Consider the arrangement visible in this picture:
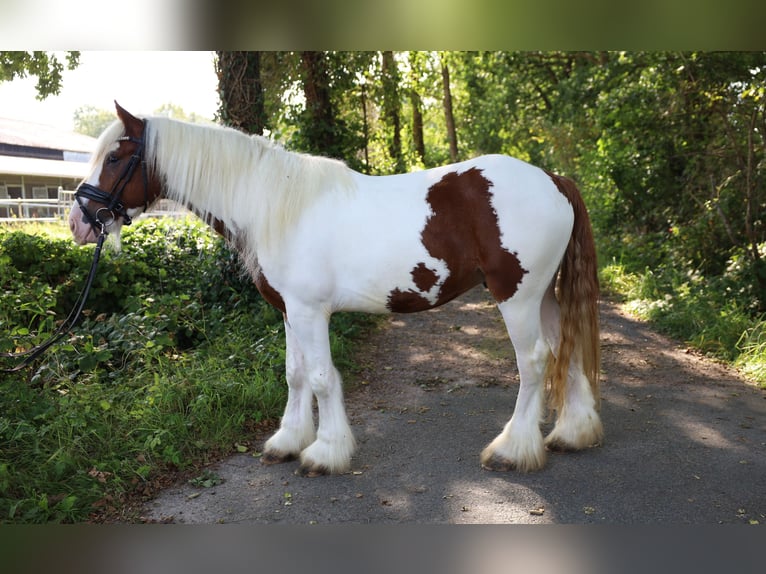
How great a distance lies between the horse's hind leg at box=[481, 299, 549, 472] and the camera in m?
3.47

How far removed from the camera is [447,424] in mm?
4398

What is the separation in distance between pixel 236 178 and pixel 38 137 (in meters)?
5.15

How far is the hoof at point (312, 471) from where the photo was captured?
3.52m

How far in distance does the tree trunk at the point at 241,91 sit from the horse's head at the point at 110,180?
2961mm

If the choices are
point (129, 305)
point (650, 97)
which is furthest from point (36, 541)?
point (650, 97)

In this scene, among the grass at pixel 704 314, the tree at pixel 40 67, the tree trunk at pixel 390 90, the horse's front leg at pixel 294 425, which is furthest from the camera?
the tree trunk at pixel 390 90

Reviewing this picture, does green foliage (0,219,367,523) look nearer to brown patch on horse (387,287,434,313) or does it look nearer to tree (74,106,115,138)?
brown patch on horse (387,287,434,313)

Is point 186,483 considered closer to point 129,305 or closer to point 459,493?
point 459,493

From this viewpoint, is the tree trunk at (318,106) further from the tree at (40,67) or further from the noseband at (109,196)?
the noseband at (109,196)

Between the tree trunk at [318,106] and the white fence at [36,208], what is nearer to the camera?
the white fence at [36,208]

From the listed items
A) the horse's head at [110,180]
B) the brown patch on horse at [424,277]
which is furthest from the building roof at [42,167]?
the brown patch on horse at [424,277]

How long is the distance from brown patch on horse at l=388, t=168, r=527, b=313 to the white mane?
0.58 metres

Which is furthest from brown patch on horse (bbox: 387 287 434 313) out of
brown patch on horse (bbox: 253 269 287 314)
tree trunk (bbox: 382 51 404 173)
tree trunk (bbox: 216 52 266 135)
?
tree trunk (bbox: 382 51 404 173)

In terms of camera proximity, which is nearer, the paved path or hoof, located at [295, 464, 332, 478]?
the paved path
